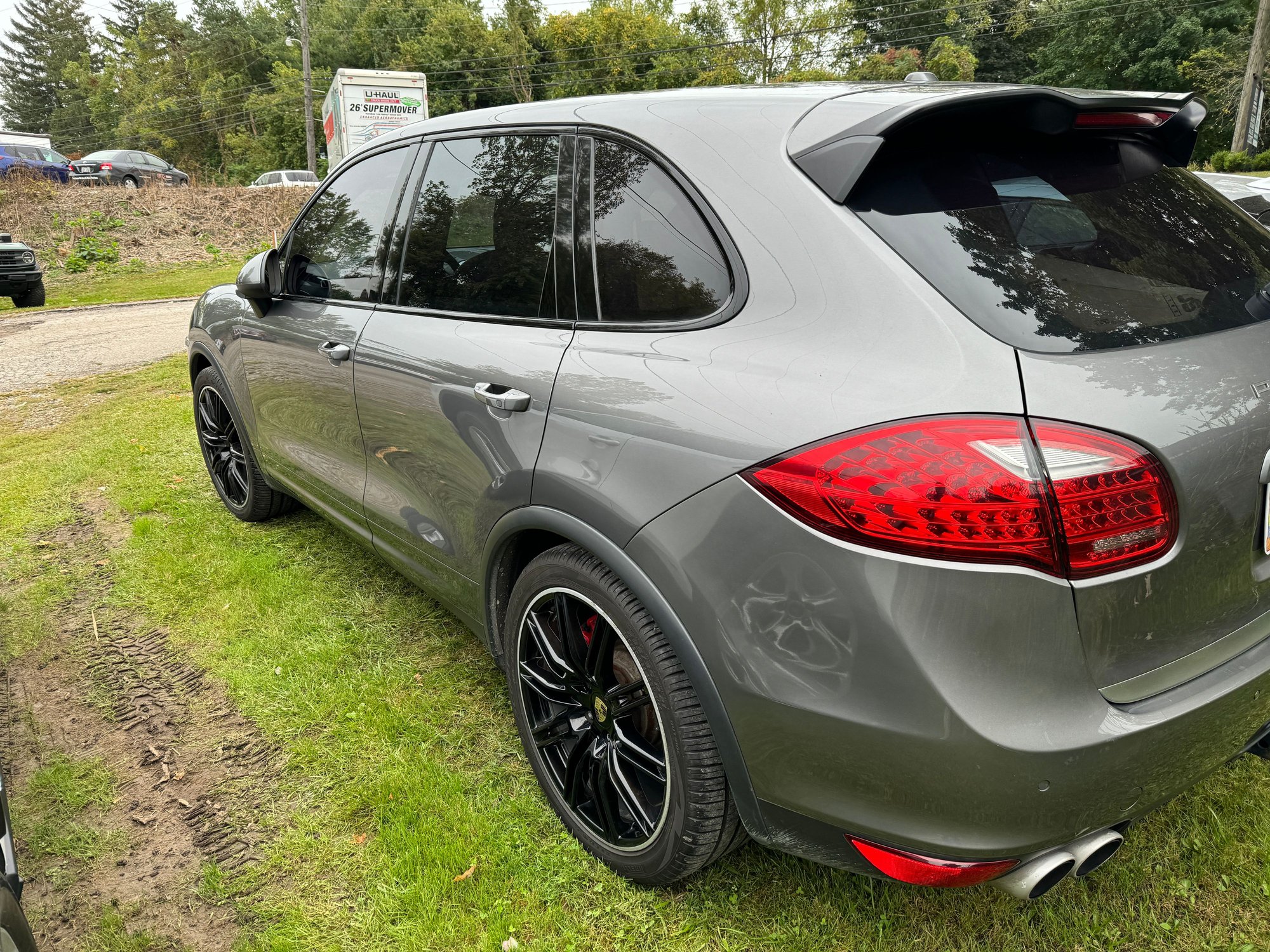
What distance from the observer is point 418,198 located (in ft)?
9.21

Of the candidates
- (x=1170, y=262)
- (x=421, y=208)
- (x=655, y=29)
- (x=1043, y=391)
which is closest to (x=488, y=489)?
(x=421, y=208)

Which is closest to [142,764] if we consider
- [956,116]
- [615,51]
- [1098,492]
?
[1098,492]

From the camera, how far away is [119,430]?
21.0ft

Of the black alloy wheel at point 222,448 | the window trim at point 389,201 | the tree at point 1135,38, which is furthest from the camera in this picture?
the tree at point 1135,38

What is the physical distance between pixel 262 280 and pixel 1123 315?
303 centimetres

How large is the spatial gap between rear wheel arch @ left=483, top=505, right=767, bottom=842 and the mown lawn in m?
0.48

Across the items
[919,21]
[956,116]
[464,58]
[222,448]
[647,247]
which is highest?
[919,21]

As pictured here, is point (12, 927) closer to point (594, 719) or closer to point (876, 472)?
point (594, 719)

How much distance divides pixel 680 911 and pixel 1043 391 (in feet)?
4.78

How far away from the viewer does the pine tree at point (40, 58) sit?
88750mm

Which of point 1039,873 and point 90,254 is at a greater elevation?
point 90,254

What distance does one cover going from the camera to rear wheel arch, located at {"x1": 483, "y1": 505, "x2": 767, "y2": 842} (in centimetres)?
170

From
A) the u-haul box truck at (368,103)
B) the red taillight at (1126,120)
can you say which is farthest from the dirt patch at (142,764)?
the u-haul box truck at (368,103)

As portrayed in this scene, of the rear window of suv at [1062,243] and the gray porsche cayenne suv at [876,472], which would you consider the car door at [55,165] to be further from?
the rear window of suv at [1062,243]
